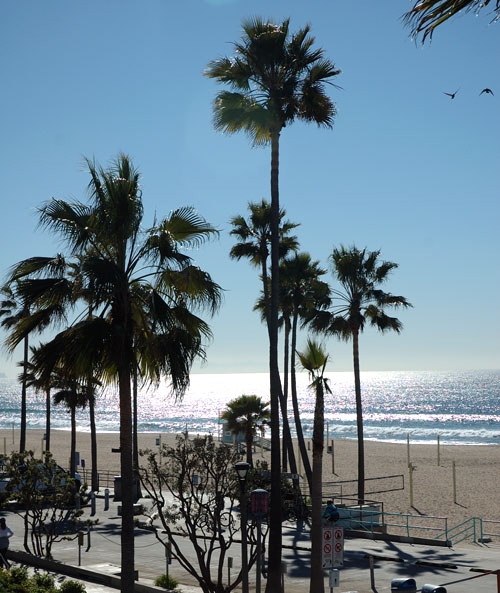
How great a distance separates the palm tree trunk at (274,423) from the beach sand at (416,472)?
17.4 m

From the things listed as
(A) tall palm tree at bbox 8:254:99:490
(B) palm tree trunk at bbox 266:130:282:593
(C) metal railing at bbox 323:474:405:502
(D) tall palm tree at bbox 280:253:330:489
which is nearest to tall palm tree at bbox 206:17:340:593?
(B) palm tree trunk at bbox 266:130:282:593

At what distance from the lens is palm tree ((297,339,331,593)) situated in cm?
1443

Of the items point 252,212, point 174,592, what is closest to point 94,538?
point 174,592

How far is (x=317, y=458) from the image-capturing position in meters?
15.1

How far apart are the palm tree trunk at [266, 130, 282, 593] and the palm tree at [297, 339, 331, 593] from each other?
2.43 meters

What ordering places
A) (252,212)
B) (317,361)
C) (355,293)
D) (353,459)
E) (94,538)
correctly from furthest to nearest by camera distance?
(353,459)
(355,293)
(252,212)
(94,538)
(317,361)

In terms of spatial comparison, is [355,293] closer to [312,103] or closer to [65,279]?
[312,103]

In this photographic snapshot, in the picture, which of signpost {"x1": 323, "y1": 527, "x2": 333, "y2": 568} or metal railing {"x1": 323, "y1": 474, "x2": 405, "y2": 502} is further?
metal railing {"x1": 323, "y1": 474, "x2": 405, "y2": 502}

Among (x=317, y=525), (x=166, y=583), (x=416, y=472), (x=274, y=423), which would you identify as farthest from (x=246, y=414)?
(x=416, y=472)

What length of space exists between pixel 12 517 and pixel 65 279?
21218 millimetres

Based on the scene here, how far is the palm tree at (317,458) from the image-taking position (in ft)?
47.3

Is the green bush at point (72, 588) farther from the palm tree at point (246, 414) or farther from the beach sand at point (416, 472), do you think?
the palm tree at point (246, 414)

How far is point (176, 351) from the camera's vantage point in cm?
1310

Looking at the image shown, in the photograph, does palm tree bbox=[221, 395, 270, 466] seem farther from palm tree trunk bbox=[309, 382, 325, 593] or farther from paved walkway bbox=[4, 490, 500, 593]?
palm tree trunk bbox=[309, 382, 325, 593]
